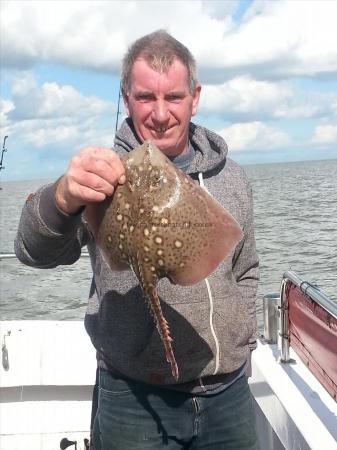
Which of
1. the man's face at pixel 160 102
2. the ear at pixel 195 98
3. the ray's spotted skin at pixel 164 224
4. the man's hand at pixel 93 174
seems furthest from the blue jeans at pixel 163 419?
the ear at pixel 195 98

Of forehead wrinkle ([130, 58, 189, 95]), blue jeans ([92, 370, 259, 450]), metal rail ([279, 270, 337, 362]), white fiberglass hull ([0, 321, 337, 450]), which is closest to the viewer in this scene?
forehead wrinkle ([130, 58, 189, 95])

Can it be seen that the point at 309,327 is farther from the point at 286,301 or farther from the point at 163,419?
the point at 163,419

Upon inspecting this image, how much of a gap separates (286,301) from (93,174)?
2.18m

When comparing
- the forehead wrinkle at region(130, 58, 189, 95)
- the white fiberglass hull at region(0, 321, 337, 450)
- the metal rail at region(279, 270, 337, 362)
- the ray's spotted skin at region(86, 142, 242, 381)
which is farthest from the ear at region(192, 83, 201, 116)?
the white fiberglass hull at region(0, 321, 337, 450)

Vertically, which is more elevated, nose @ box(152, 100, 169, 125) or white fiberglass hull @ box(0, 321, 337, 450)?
nose @ box(152, 100, 169, 125)

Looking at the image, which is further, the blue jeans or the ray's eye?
the blue jeans

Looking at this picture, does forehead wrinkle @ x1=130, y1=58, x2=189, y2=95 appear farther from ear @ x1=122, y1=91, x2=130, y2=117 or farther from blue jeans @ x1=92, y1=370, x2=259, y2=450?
blue jeans @ x1=92, y1=370, x2=259, y2=450

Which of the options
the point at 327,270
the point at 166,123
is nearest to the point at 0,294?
the point at 327,270

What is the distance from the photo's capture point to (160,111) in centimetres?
243

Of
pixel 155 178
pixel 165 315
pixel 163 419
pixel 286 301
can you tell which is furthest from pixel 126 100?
pixel 286 301

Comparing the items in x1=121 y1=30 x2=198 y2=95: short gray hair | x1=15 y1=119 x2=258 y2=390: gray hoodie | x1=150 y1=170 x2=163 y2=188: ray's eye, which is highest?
x1=121 y1=30 x2=198 y2=95: short gray hair

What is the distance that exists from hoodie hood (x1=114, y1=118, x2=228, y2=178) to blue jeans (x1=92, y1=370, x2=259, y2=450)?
103cm

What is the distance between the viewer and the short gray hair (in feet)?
8.02

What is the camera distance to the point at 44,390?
469cm
